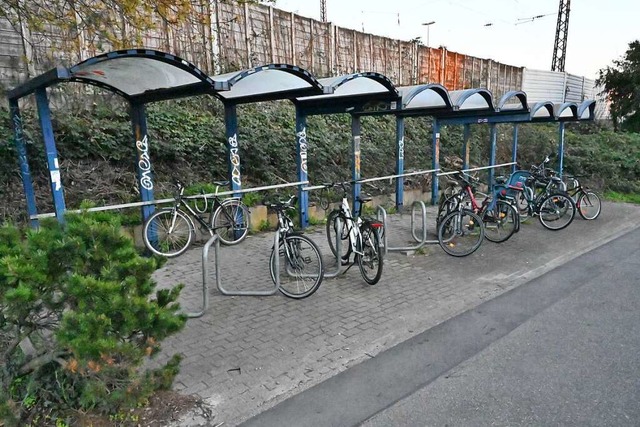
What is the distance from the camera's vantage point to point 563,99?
20766 mm

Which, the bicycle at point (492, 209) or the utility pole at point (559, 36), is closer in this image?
the bicycle at point (492, 209)

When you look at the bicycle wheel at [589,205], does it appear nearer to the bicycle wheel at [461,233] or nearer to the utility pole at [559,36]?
the bicycle wheel at [461,233]

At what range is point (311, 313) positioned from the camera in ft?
14.0

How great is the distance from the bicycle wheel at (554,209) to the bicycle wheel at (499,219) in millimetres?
1216

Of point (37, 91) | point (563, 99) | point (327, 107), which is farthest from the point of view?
point (563, 99)

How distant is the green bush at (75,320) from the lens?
7.29ft

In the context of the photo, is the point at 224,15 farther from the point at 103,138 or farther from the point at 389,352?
the point at 389,352

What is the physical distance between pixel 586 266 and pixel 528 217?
2705 millimetres

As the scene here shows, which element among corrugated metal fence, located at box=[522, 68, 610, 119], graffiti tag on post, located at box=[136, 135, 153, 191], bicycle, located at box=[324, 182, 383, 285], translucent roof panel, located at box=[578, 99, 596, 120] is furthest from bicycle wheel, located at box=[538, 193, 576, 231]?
corrugated metal fence, located at box=[522, 68, 610, 119]

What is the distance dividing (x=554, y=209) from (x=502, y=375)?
220 inches

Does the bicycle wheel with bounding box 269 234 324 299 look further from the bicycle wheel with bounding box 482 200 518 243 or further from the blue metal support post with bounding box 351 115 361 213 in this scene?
the bicycle wheel with bounding box 482 200 518 243

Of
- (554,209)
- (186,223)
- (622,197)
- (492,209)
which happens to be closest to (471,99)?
(554,209)

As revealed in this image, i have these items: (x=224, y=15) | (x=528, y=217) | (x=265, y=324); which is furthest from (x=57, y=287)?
(x=224, y=15)

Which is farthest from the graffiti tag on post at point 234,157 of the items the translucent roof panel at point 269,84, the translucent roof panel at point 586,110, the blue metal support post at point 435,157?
the translucent roof panel at point 586,110
